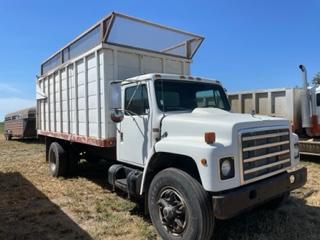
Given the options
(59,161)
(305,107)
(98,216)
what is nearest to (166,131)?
(98,216)

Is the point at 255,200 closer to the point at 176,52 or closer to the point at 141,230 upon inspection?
the point at 141,230

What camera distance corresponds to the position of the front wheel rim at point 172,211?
15.0ft

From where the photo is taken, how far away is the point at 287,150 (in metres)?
5.17

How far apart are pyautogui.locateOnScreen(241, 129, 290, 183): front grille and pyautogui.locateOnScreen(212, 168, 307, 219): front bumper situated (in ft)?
0.37

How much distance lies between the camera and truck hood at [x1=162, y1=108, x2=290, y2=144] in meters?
4.36

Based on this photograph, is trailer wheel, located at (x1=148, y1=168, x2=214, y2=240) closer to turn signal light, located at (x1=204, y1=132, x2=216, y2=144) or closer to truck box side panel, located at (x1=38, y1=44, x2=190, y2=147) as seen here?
turn signal light, located at (x1=204, y1=132, x2=216, y2=144)

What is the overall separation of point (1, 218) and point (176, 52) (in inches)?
199

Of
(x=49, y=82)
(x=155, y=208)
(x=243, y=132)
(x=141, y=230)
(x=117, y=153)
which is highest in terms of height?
(x=49, y=82)

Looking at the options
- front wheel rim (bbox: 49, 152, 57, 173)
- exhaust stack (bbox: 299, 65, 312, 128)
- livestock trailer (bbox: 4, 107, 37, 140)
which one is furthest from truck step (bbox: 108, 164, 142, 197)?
livestock trailer (bbox: 4, 107, 37, 140)

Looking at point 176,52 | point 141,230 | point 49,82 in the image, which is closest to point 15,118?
point 49,82

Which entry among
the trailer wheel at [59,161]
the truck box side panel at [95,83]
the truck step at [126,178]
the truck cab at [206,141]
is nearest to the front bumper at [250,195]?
the truck cab at [206,141]

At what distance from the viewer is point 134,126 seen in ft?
19.4

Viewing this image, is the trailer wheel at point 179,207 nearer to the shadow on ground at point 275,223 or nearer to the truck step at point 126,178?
the truck step at point 126,178

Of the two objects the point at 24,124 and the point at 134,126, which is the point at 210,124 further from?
the point at 24,124
